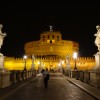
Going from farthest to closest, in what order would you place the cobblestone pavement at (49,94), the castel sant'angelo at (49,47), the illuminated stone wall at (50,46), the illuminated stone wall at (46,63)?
the illuminated stone wall at (50,46), the castel sant'angelo at (49,47), the illuminated stone wall at (46,63), the cobblestone pavement at (49,94)

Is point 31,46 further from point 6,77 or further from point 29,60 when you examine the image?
point 6,77

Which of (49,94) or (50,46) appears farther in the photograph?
(50,46)

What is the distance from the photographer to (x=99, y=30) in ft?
85.7

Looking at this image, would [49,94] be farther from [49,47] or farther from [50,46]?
[50,46]

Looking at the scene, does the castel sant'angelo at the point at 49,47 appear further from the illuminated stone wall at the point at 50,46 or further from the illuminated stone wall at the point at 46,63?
the illuminated stone wall at the point at 46,63

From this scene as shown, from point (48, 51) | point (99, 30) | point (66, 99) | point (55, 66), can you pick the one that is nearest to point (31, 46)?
point (48, 51)

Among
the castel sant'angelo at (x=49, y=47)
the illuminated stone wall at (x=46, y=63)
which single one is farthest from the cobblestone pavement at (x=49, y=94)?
the castel sant'angelo at (x=49, y=47)

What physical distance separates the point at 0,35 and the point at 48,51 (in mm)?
136842

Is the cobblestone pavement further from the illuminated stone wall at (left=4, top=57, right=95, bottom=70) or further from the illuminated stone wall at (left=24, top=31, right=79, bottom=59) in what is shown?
the illuminated stone wall at (left=24, top=31, right=79, bottom=59)

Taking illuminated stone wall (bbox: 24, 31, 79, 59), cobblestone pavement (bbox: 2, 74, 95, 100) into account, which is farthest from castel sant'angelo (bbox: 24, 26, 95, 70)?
cobblestone pavement (bbox: 2, 74, 95, 100)

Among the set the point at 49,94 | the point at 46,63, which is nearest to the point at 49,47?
the point at 46,63

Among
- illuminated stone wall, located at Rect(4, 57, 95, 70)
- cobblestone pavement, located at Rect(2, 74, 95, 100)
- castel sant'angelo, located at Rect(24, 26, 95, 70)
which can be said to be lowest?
cobblestone pavement, located at Rect(2, 74, 95, 100)

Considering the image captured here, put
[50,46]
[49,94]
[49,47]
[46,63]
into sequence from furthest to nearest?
1. [50,46]
2. [49,47]
3. [46,63]
4. [49,94]

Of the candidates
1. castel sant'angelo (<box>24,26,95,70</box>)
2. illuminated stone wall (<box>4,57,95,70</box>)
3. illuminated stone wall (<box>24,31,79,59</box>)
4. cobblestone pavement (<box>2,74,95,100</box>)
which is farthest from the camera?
illuminated stone wall (<box>24,31,79,59</box>)
